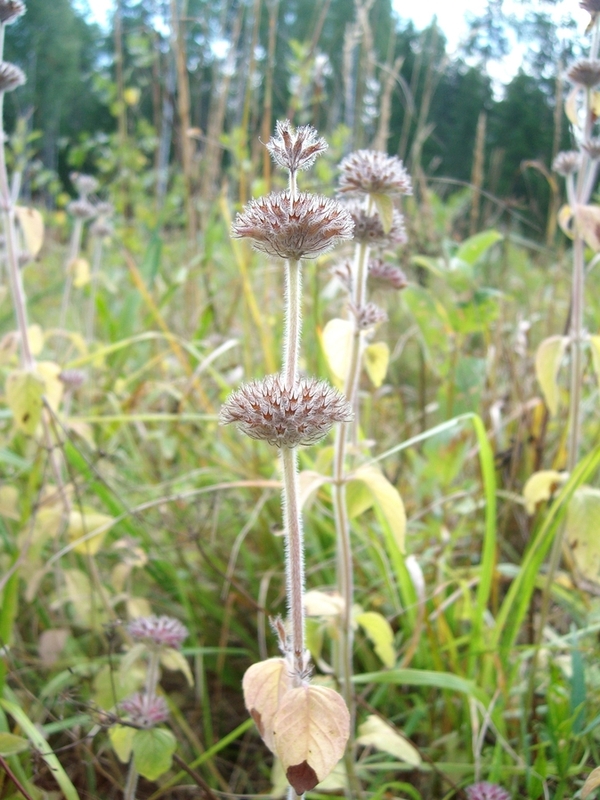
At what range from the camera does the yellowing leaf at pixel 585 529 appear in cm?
143

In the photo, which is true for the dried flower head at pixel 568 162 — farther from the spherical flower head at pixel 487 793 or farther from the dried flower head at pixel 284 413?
the spherical flower head at pixel 487 793

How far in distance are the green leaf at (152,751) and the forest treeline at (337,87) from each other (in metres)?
1.23

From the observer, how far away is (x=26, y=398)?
5.10 ft

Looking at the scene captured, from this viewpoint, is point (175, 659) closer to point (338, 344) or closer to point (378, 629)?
point (378, 629)

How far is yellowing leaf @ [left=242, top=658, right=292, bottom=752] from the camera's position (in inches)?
34.5

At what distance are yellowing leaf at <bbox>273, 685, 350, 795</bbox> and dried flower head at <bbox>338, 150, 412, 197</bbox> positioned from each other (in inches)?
33.0

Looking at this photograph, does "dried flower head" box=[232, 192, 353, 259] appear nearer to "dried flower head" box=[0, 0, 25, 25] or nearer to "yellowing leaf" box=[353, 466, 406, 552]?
"yellowing leaf" box=[353, 466, 406, 552]

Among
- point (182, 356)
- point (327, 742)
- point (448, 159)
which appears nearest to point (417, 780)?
point (327, 742)

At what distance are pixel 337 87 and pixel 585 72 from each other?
Result: 2151 mm

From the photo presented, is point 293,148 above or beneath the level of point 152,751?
above

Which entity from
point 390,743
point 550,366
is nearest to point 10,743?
point 390,743

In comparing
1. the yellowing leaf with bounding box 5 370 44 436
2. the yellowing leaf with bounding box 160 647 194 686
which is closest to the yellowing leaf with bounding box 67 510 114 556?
the yellowing leaf with bounding box 5 370 44 436

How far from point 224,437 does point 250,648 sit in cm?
74

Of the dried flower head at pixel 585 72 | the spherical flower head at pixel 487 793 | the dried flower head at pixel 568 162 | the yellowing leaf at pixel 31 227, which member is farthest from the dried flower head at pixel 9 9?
the spherical flower head at pixel 487 793
